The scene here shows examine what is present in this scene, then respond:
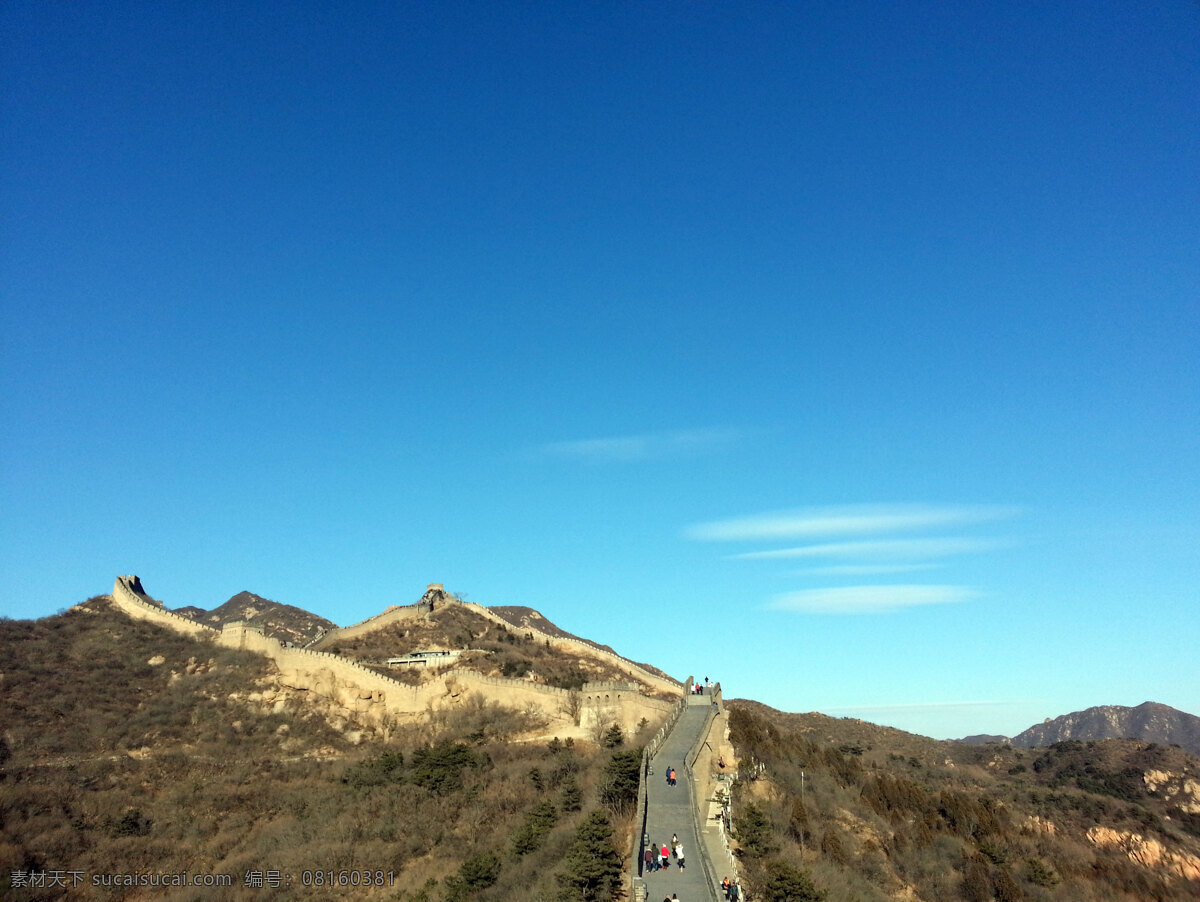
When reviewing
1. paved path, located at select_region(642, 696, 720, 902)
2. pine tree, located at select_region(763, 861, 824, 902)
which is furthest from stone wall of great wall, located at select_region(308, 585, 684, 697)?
pine tree, located at select_region(763, 861, 824, 902)

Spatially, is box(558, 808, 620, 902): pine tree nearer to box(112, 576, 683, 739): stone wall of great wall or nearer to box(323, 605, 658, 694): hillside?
box(112, 576, 683, 739): stone wall of great wall

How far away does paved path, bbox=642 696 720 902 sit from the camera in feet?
66.2

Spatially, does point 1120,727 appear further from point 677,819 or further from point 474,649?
point 677,819

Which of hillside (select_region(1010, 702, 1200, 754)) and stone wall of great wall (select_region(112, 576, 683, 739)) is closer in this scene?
stone wall of great wall (select_region(112, 576, 683, 739))

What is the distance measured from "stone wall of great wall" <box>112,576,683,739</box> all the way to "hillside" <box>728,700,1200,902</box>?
6.29 metres

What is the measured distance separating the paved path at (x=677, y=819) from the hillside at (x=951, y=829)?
2285 millimetres

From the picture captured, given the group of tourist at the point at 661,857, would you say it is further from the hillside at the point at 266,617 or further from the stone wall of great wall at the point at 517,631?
the hillside at the point at 266,617

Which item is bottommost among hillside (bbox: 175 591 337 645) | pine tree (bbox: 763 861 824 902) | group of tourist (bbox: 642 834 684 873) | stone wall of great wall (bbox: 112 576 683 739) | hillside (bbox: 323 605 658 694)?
pine tree (bbox: 763 861 824 902)

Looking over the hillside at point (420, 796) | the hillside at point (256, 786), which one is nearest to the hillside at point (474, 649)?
the hillside at point (420, 796)

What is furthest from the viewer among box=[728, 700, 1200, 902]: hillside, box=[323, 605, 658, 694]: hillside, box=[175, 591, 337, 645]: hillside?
box=[175, 591, 337, 645]: hillside

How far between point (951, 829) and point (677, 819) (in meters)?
25.0

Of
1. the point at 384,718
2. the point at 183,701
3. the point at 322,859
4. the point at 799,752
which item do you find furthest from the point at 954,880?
the point at 183,701

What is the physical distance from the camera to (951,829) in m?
43.4

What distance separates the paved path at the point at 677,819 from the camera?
20188mm
